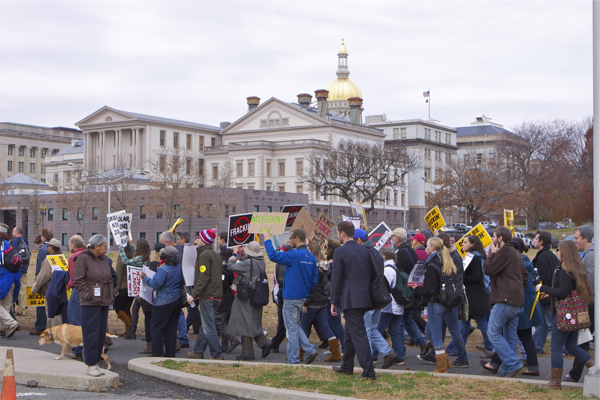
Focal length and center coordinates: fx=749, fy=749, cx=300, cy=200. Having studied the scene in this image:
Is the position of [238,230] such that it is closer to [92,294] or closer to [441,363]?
[92,294]

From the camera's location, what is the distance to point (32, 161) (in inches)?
5364

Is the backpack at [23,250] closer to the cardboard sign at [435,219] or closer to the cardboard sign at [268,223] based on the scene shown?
the cardboard sign at [268,223]

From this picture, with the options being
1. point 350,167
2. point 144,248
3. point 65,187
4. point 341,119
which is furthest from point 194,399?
point 341,119

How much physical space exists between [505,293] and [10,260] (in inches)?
337

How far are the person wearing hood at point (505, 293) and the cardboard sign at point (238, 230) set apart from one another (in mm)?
4286

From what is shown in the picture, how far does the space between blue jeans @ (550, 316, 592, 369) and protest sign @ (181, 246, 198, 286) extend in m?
5.31

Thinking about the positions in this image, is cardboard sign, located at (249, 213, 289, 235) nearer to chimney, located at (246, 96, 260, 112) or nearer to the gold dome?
chimney, located at (246, 96, 260, 112)

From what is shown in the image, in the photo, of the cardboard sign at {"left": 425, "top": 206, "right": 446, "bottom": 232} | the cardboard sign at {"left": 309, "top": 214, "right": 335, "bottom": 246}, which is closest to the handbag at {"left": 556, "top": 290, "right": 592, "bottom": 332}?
the cardboard sign at {"left": 309, "top": 214, "right": 335, "bottom": 246}

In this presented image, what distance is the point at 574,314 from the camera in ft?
28.0

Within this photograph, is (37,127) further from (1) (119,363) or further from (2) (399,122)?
(1) (119,363)

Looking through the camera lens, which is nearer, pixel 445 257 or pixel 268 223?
pixel 445 257

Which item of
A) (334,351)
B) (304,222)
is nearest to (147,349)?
(334,351)

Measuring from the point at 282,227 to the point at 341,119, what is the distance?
316ft

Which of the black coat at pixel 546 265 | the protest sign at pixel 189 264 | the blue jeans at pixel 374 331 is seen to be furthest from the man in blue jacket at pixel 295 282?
the black coat at pixel 546 265
